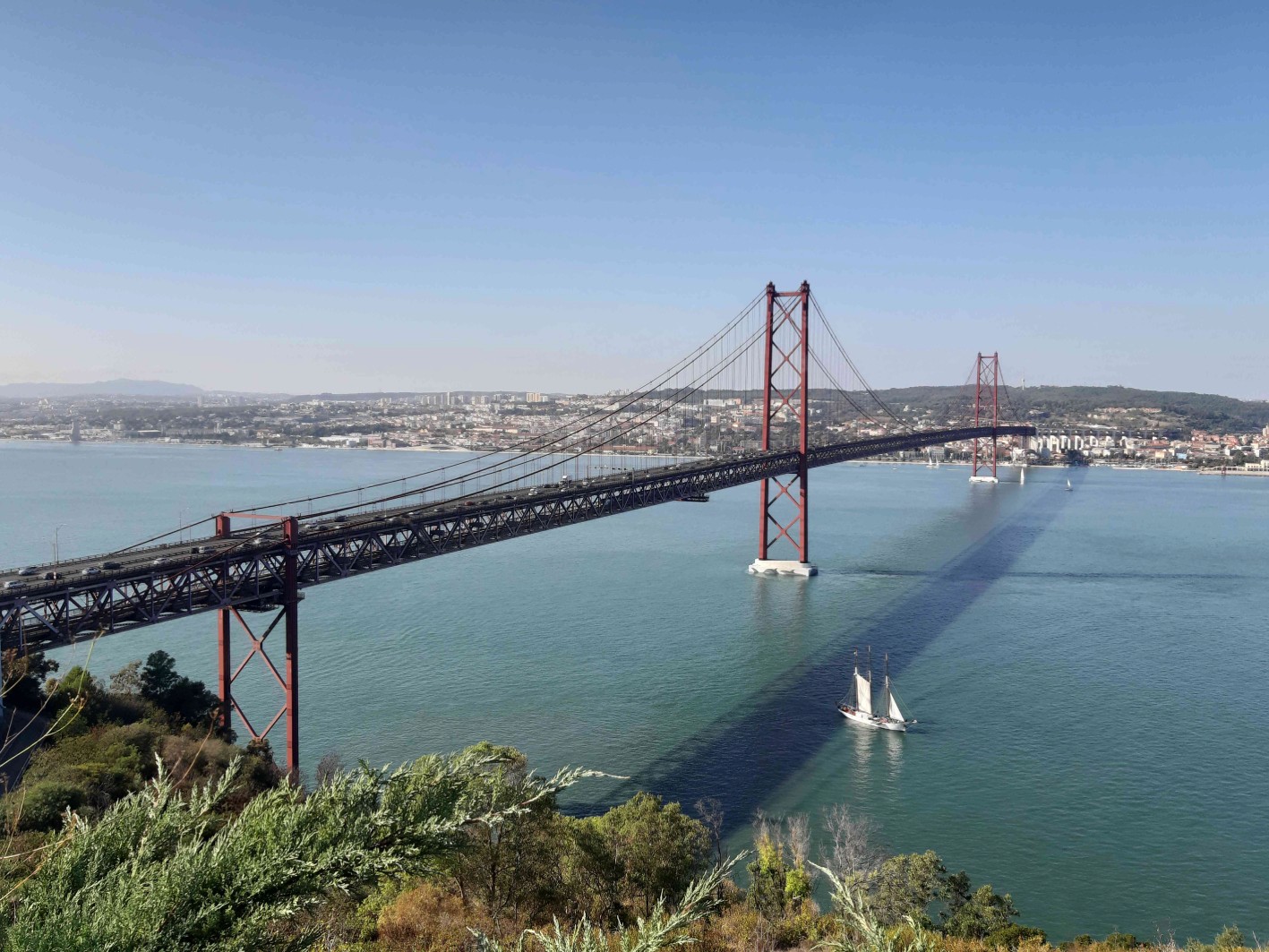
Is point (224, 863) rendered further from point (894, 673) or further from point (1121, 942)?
point (894, 673)

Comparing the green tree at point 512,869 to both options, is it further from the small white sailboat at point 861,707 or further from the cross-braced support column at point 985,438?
the cross-braced support column at point 985,438

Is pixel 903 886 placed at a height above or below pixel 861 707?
above

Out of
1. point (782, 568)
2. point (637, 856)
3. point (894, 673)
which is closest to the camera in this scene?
point (637, 856)

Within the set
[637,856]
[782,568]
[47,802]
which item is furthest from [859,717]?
[782,568]

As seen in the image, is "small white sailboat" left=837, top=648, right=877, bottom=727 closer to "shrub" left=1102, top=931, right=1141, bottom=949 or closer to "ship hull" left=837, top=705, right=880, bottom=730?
"ship hull" left=837, top=705, right=880, bottom=730

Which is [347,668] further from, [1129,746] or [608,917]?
[1129,746]

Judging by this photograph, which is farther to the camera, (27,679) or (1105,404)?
(1105,404)

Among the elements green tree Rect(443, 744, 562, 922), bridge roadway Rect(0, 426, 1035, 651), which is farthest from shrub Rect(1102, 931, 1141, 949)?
bridge roadway Rect(0, 426, 1035, 651)
